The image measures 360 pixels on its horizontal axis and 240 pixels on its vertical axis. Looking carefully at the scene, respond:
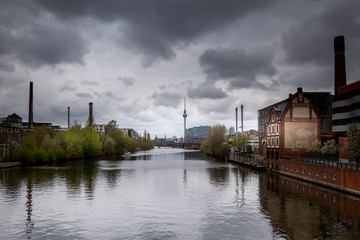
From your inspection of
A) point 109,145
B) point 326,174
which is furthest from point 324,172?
point 109,145

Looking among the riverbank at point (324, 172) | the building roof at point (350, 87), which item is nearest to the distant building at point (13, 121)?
the riverbank at point (324, 172)

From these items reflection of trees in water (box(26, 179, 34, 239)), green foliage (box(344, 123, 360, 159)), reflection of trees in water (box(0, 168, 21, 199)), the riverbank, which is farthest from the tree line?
green foliage (box(344, 123, 360, 159))

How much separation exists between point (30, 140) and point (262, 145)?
211 feet

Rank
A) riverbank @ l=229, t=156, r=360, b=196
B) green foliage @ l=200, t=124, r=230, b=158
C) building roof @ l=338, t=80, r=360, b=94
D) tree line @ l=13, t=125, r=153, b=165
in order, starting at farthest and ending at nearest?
1. green foliage @ l=200, t=124, r=230, b=158
2. tree line @ l=13, t=125, r=153, b=165
3. building roof @ l=338, t=80, r=360, b=94
4. riverbank @ l=229, t=156, r=360, b=196

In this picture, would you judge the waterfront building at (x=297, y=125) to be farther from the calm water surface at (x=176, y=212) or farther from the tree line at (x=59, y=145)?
the tree line at (x=59, y=145)

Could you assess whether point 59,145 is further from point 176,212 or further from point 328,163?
point 328,163

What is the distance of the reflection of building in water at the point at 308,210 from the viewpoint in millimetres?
22516

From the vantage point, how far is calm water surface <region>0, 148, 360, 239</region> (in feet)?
72.4

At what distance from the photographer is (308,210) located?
2859 cm

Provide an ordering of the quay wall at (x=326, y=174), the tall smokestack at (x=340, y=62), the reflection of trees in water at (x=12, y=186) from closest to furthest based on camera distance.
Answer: the quay wall at (x=326, y=174)
the reflection of trees in water at (x=12, y=186)
the tall smokestack at (x=340, y=62)

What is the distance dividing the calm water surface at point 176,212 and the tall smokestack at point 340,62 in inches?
1149

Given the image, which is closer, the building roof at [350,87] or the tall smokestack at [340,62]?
the building roof at [350,87]

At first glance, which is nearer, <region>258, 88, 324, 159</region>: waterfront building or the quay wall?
the quay wall

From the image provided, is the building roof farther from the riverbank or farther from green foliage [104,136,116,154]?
green foliage [104,136,116,154]
